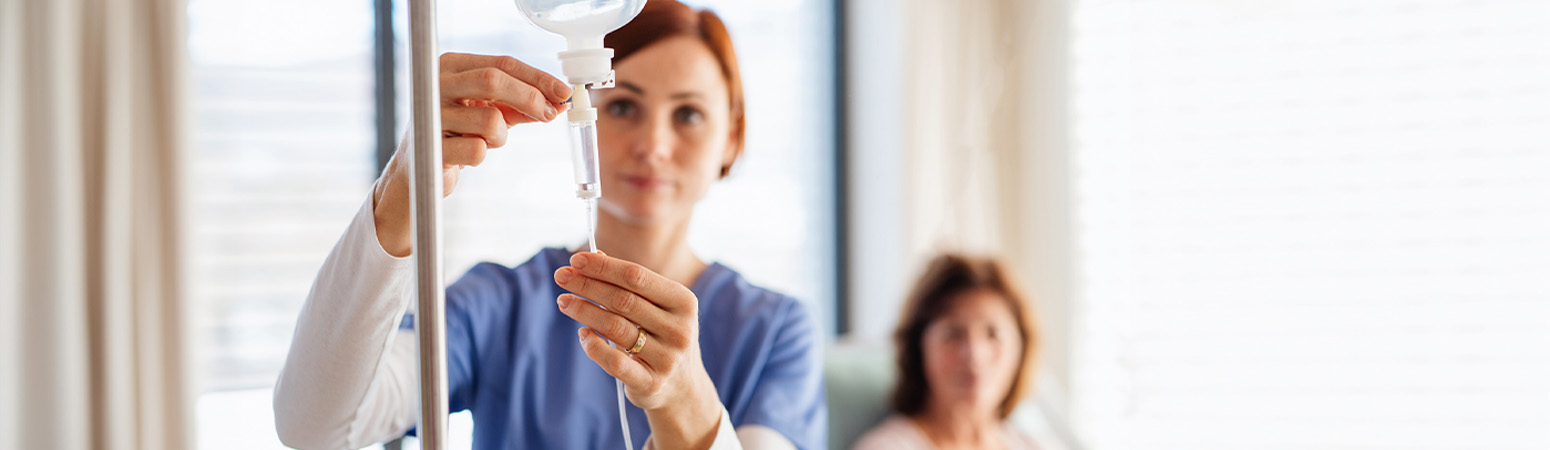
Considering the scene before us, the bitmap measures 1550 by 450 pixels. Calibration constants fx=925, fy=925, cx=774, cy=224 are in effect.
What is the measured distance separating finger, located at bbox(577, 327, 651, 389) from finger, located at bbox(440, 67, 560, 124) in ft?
0.38

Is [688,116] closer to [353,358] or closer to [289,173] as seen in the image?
[353,358]

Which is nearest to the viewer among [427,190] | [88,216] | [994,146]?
[427,190]

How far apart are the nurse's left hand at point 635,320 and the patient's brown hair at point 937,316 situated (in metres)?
0.92

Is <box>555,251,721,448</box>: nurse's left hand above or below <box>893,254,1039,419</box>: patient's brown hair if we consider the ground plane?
above

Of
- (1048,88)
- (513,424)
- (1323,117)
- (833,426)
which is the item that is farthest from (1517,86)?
(513,424)

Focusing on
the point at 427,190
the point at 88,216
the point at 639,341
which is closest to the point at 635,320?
the point at 639,341

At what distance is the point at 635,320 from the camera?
454 millimetres

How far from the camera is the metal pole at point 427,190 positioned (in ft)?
1.27

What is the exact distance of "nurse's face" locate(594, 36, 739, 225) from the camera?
67 cm

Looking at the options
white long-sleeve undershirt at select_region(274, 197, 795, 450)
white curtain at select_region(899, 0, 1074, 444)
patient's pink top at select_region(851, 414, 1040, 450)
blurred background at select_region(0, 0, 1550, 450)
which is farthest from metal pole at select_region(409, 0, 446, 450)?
white curtain at select_region(899, 0, 1074, 444)

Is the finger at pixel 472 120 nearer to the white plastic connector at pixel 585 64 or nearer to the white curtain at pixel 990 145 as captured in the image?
the white plastic connector at pixel 585 64

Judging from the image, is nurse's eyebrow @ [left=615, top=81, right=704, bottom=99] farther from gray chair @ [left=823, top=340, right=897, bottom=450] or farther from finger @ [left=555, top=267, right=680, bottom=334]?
gray chair @ [left=823, top=340, right=897, bottom=450]

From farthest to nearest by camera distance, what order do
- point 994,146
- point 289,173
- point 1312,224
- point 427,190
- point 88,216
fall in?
point 994,146, point 1312,224, point 289,173, point 88,216, point 427,190

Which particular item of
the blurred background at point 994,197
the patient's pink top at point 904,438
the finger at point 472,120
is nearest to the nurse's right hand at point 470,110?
the finger at point 472,120
